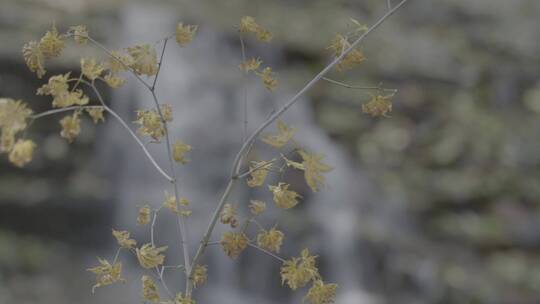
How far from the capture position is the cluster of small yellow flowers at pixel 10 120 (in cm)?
107

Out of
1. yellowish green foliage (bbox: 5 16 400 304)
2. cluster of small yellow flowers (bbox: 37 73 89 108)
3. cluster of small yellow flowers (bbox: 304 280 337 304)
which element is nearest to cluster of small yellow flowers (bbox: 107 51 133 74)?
yellowish green foliage (bbox: 5 16 400 304)

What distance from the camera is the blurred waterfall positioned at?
5465 mm

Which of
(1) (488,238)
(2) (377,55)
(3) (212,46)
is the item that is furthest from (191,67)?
(1) (488,238)

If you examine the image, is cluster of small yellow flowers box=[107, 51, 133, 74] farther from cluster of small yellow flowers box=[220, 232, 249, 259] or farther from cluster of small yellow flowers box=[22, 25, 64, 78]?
cluster of small yellow flowers box=[220, 232, 249, 259]

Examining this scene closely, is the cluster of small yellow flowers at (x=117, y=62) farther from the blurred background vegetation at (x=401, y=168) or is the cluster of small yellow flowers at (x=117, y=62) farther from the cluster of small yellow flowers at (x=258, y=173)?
the blurred background vegetation at (x=401, y=168)

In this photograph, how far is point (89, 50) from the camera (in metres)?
6.10

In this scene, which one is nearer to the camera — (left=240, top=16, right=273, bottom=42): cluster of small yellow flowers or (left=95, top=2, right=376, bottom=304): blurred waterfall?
(left=240, top=16, right=273, bottom=42): cluster of small yellow flowers

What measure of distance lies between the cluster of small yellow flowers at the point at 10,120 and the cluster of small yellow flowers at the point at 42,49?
0.47ft

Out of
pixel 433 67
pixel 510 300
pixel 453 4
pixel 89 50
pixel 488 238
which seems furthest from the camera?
pixel 453 4

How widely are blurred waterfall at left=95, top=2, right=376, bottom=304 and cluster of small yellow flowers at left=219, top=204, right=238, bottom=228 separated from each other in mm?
3874

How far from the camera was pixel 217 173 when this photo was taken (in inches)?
233

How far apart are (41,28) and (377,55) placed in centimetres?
291

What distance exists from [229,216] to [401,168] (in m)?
4.98

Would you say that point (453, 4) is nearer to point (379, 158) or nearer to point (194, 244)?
point (379, 158)
